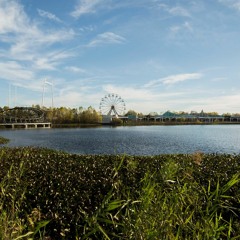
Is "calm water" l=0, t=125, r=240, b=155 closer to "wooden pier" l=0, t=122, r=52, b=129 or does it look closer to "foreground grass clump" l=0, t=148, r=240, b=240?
"foreground grass clump" l=0, t=148, r=240, b=240

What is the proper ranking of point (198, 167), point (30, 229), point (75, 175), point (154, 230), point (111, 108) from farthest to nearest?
point (111, 108), point (198, 167), point (75, 175), point (30, 229), point (154, 230)

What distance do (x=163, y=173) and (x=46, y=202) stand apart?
275 centimetres

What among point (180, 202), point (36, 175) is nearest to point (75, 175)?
point (36, 175)

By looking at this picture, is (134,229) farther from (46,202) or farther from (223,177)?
(223,177)

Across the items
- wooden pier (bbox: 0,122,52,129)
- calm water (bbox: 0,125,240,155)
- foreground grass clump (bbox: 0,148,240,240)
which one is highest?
foreground grass clump (bbox: 0,148,240,240)

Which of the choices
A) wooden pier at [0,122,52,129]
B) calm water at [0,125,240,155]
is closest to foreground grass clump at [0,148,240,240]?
calm water at [0,125,240,155]

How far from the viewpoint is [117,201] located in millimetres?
4645

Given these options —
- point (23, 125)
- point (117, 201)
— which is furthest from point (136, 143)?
point (23, 125)

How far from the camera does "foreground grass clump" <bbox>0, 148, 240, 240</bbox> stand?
14.8 feet

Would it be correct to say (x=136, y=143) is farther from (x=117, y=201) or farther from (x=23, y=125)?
(x=23, y=125)

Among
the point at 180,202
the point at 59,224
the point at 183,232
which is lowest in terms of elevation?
the point at 59,224

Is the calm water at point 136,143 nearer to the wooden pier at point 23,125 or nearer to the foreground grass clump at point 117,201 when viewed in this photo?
the foreground grass clump at point 117,201

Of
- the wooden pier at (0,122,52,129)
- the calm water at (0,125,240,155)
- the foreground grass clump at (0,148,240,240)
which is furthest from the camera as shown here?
the wooden pier at (0,122,52,129)

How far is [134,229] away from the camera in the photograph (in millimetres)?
4305
